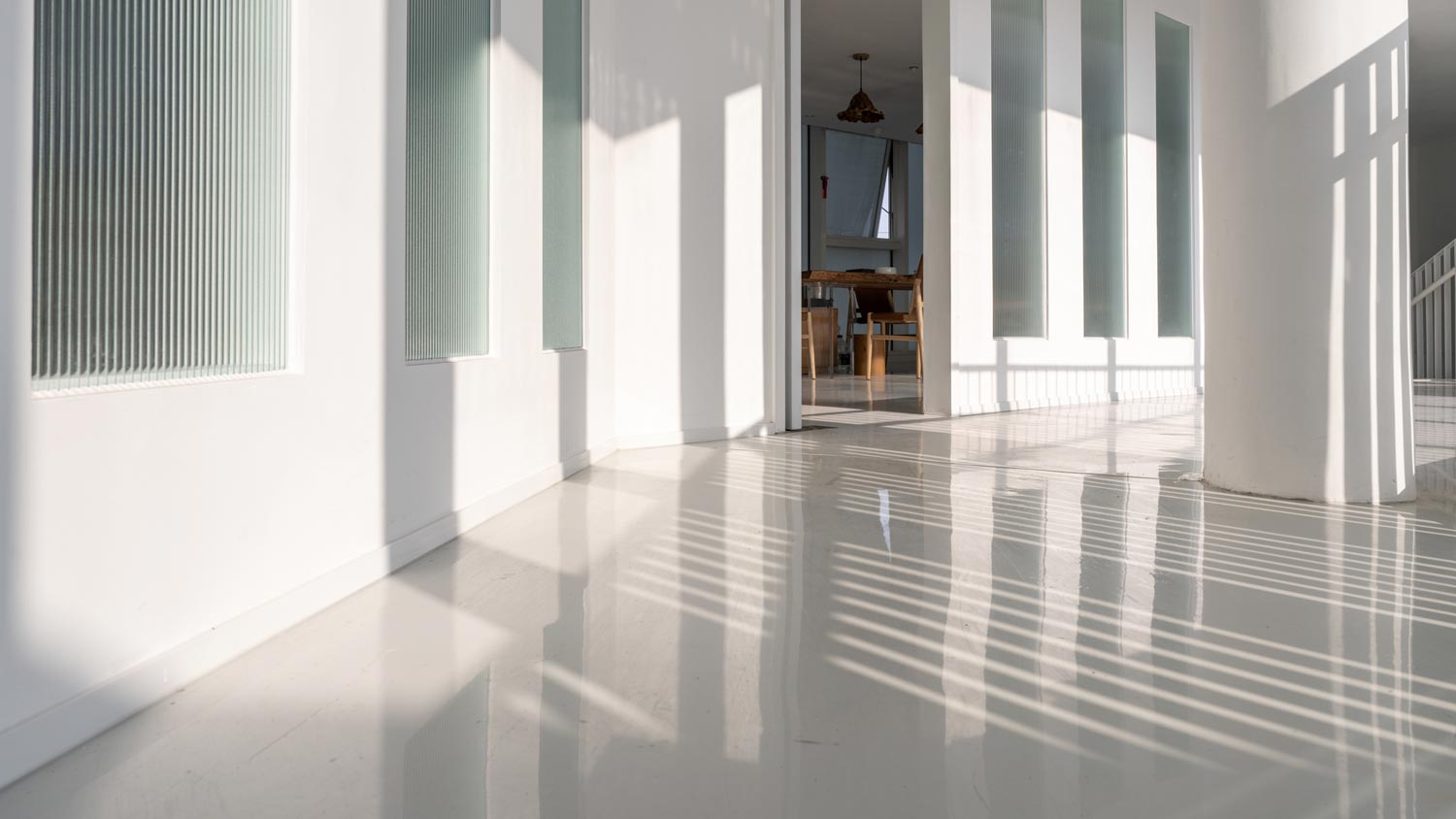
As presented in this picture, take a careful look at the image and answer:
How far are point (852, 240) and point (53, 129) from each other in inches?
534

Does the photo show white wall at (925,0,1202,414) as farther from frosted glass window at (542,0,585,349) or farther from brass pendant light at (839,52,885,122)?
brass pendant light at (839,52,885,122)

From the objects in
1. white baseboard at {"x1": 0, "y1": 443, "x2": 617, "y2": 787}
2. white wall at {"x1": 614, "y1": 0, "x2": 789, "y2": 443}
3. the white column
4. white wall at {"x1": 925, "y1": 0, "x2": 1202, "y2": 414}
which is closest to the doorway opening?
white wall at {"x1": 614, "y1": 0, "x2": 789, "y2": 443}

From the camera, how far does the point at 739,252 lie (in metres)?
4.55

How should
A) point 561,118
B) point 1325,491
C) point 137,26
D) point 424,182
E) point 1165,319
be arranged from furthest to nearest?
point 1165,319
point 561,118
point 1325,491
point 424,182
point 137,26

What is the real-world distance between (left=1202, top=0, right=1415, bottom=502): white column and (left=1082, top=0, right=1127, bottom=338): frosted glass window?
4010 millimetres

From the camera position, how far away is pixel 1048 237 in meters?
6.29

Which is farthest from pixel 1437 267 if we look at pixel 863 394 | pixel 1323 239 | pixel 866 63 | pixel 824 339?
pixel 1323 239

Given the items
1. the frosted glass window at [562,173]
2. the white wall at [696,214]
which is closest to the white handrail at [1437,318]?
the white wall at [696,214]

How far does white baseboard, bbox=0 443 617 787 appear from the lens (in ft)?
3.37

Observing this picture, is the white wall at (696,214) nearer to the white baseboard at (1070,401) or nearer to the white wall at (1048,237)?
the white wall at (1048,237)

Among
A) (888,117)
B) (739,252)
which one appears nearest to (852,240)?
(888,117)

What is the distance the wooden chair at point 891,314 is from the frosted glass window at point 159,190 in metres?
5.87

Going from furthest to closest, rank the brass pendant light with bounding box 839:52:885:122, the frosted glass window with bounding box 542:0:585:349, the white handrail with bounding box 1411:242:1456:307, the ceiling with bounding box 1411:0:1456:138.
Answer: the white handrail with bounding box 1411:242:1456:307
the brass pendant light with bounding box 839:52:885:122
the ceiling with bounding box 1411:0:1456:138
the frosted glass window with bounding box 542:0:585:349

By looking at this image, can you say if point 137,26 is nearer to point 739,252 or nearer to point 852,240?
point 739,252
